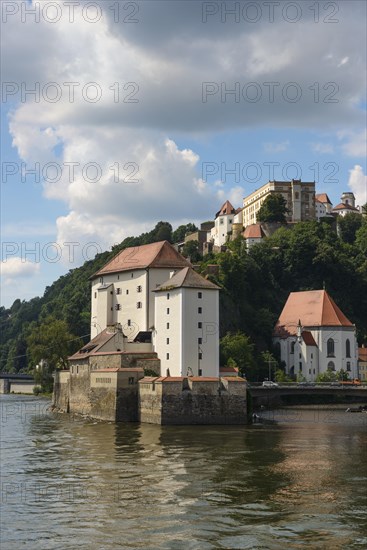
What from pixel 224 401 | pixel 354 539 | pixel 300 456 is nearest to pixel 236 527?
pixel 354 539

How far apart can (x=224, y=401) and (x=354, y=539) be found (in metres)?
37.0

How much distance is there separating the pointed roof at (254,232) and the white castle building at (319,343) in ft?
102

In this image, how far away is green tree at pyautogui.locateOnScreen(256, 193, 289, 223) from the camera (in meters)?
150

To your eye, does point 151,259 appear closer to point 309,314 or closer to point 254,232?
point 309,314

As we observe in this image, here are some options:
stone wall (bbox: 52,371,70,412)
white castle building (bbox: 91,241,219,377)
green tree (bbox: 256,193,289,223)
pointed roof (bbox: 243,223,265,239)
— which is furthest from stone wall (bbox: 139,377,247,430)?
green tree (bbox: 256,193,289,223)

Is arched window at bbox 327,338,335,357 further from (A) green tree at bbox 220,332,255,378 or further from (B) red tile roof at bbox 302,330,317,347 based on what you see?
(A) green tree at bbox 220,332,255,378

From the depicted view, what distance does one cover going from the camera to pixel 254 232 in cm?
14612

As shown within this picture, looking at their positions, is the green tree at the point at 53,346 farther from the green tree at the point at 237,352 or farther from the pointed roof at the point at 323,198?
the pointed roof at the point at 323,198

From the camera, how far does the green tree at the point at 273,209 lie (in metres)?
150

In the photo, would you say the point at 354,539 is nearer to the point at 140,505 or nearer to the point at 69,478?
the point at 140,505

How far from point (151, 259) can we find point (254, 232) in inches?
2630

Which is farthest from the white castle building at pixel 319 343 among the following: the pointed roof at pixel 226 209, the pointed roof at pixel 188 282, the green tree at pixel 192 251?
the pointed roof at pixel 226 209

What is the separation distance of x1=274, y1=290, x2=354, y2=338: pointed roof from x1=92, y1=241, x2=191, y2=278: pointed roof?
35805mm

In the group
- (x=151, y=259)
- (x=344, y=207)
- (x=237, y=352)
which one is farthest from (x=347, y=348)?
(x=344, y=207)
